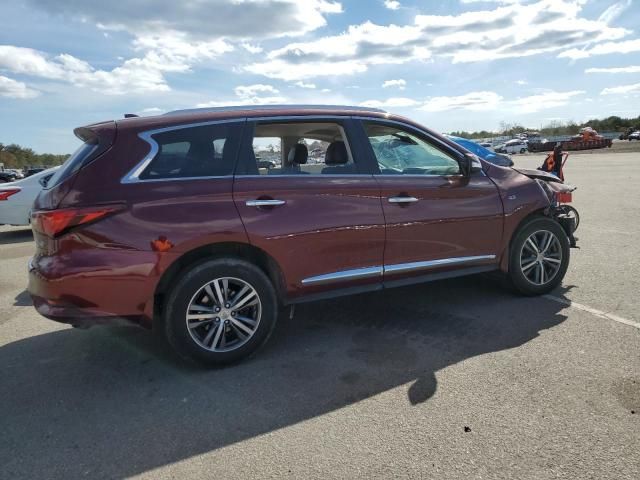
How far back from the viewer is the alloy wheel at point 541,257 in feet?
16.1

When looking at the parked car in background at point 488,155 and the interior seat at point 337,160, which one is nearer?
the interior seat at point 337,160

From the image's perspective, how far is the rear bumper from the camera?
3303mm

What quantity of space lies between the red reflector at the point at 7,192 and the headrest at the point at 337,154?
8.38 meters

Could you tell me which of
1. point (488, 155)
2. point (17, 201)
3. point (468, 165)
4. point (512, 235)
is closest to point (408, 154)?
point (468, 165)

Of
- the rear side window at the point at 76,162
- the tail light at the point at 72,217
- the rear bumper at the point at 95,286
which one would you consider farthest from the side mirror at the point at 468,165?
the rear side window at the point at 76,162

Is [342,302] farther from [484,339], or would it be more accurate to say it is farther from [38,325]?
[38,325]

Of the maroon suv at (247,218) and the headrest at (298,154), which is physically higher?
the headrest at (298,154)

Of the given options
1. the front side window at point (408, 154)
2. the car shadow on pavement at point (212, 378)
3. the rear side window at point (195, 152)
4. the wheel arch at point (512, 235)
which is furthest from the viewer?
the wheel arch at point (512, 235)

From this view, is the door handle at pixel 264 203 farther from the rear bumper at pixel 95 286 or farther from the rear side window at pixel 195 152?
the rear bumper at pixel 95 286

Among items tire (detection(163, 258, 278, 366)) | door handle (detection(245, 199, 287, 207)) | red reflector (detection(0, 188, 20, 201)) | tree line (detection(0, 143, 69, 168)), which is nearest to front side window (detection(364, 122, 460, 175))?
door handle (detection(245, 199, 287, 207))

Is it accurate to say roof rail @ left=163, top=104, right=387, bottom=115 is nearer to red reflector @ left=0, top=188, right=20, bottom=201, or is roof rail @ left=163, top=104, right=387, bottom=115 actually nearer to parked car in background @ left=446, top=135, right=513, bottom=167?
parked car in background @ left=446, top=135, right=513, bottom=167

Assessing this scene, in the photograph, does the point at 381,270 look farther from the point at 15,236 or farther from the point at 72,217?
the point at 15,236

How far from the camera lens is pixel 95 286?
333cm

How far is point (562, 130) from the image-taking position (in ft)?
340
